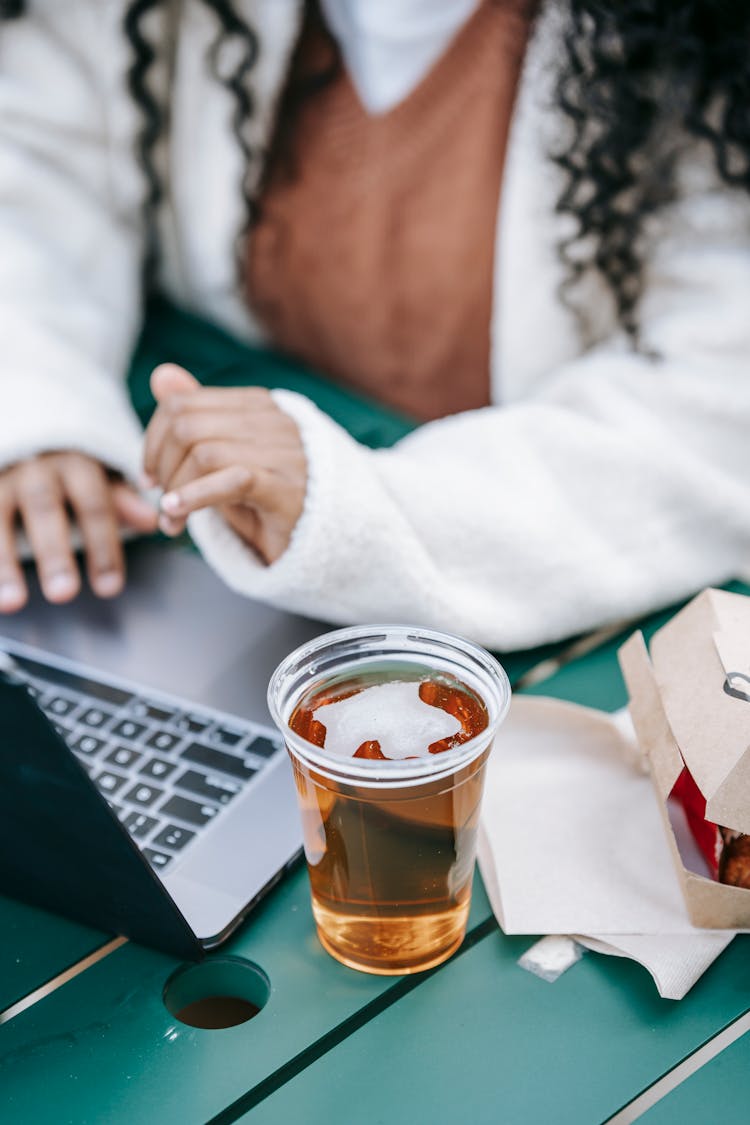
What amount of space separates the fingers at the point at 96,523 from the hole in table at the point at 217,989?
395mm

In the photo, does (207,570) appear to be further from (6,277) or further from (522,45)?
(522,45)

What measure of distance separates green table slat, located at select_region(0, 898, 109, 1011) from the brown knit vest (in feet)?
2.74

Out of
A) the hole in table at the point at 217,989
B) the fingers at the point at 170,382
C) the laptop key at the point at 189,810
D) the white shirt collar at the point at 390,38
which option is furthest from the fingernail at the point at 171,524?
the white shirt collar at the point at 390,38

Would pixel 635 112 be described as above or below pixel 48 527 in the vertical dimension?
above

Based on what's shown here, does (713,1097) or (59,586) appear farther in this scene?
(59,586)

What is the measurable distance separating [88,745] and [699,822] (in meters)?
0.39

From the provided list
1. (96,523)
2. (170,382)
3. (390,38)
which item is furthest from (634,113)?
(96,523)

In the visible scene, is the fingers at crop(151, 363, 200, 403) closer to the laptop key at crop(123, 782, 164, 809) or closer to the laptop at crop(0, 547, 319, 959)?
the laptop at crop(0, 547, 319, 959)

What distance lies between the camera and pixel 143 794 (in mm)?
649

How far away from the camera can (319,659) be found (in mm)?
579

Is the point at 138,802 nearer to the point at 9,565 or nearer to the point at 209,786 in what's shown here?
the point at 209,786

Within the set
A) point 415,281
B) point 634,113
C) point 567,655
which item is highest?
point 634,113

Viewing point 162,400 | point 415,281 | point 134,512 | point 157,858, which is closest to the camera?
point 157,858

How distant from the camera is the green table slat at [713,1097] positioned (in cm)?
49
